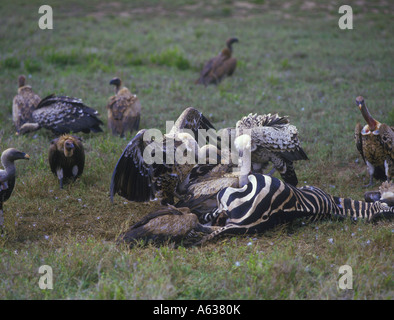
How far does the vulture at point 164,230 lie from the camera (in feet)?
14.1

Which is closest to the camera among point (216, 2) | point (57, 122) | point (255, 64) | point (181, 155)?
point (181, 155)

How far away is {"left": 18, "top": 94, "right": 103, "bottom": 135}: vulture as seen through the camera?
7.19 meters

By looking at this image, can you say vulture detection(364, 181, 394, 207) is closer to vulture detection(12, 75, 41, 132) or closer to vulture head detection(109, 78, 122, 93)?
vulture head detection(109, 78, 122, 93)

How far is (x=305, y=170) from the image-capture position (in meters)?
6.21

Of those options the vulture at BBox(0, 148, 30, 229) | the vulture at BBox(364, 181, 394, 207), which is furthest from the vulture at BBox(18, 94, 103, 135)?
the vulture at BBox(364, 181, 394, 207)

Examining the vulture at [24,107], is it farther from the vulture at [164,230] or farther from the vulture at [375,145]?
the vulture at [375,145]

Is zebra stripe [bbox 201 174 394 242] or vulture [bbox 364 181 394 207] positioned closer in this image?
zebra stripe [bbox 201 174 394 242]

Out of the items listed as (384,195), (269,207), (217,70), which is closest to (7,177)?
(269,207)

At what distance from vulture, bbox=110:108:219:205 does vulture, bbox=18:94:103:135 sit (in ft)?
7.38

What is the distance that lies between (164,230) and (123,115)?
11.1 feet

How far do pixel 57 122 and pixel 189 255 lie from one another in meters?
3.97

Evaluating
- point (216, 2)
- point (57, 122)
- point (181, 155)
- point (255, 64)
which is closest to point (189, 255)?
point (181, 155)

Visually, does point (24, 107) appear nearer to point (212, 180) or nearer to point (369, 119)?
point (212, 180)

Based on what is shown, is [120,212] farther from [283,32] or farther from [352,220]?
[283,32]
